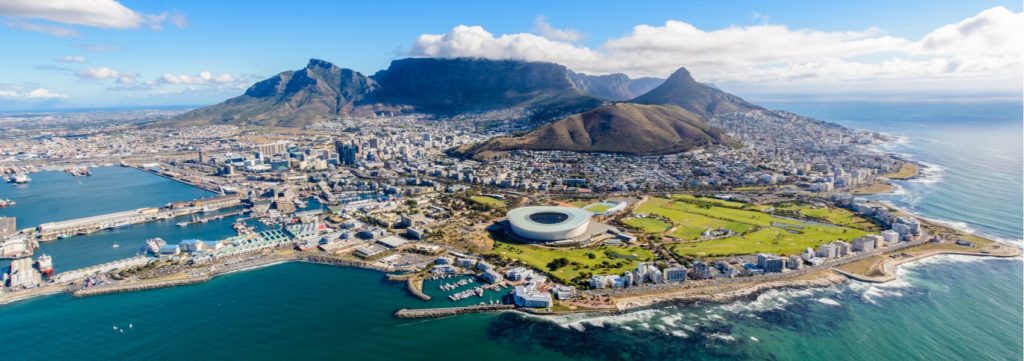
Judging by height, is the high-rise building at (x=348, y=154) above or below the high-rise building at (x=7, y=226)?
above

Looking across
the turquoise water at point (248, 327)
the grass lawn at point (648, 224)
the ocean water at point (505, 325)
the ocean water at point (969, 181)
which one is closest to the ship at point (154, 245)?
the ocean water at point (505, 325)

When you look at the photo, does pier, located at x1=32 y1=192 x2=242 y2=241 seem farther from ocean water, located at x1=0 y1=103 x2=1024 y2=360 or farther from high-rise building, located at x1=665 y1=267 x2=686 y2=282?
high-rise building, located at x1=665 y1=267 x2=686 y2=282

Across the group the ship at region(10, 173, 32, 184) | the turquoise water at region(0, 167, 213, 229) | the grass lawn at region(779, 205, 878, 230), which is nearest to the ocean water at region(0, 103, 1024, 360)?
the grass lawn at region(779, 205, 878, 230)

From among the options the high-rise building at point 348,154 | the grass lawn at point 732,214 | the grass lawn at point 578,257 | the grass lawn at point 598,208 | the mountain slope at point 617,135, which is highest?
the mountain slope at point 617,135

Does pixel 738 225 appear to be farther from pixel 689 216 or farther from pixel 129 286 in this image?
pixel 129 286

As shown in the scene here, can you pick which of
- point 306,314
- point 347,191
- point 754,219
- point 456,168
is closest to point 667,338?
point 306,314

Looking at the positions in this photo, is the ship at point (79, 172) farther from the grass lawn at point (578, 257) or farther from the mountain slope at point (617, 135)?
the grass lawn at point (578, 257)
